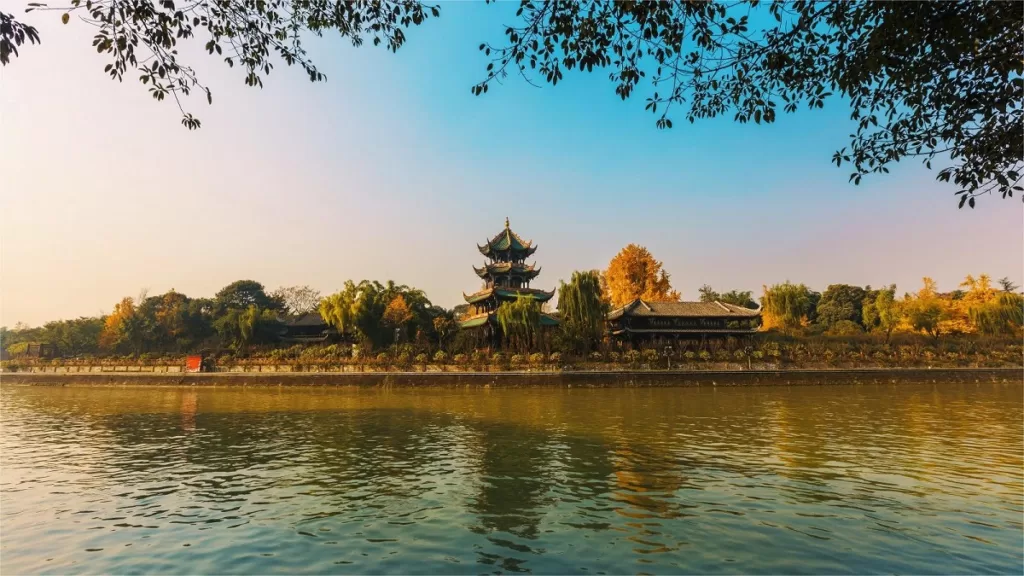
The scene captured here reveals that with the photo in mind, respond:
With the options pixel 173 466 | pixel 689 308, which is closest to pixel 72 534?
pixel 173 466

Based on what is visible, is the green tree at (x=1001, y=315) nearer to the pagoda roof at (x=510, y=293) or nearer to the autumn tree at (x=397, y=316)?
the pagoda roof at (x=510, y=293)

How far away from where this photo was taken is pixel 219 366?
37.2 metres

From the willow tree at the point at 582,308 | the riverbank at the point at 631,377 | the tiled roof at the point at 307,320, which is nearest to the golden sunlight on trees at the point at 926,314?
the riverbank at the point at 631,377

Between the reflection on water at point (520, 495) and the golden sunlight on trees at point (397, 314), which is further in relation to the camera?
the golden sunlight on trees at point (397, 314)

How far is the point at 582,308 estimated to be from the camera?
37.3 m

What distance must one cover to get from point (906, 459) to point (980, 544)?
17.7 ft

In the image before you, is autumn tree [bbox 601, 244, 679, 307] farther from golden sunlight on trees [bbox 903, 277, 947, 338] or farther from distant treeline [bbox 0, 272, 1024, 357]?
golden sunlight on trees [bbox 903, 277, 947, 338]

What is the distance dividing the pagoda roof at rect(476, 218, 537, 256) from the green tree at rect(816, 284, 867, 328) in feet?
115

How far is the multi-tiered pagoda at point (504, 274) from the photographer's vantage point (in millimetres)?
43469

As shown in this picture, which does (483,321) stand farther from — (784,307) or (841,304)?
(841,304)

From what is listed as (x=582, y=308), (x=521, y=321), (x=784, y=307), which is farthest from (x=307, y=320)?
(x=784, y=307)

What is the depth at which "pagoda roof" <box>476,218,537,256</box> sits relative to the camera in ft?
152

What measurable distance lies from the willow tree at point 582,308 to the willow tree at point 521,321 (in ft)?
7.01

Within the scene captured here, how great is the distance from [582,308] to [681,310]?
9.49 m
